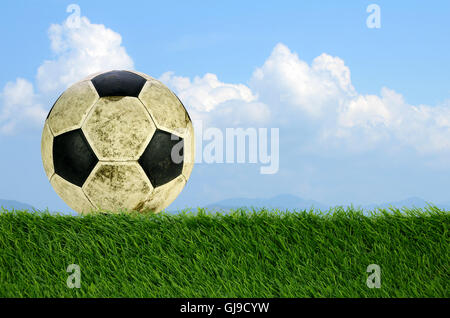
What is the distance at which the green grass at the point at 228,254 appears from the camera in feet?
13.2

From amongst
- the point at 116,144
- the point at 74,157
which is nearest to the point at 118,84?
the point at 116,144

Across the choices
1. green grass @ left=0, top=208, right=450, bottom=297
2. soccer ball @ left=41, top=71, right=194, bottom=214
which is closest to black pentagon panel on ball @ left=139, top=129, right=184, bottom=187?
soccer ball @ left=41, top=71, right=194, bottom=214

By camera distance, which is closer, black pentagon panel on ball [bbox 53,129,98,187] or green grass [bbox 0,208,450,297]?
green grass [bbox 0,208,450,297]

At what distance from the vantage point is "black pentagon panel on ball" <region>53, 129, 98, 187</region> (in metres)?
5.09

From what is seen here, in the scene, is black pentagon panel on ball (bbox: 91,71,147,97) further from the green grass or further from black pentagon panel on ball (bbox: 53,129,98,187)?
the green grass

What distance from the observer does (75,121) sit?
520 cm

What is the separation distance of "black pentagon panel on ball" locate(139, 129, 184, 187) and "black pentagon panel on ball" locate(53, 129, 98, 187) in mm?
594

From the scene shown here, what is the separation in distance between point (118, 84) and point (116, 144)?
0.79 metres

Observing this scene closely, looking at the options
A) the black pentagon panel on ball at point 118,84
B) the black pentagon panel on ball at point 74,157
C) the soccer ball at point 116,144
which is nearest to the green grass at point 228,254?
the soccer ball at point 116,144

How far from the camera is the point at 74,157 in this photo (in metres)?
5.18

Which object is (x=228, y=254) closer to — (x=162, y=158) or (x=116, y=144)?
(x=162, y=158)

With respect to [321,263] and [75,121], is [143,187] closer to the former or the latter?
[75,121]

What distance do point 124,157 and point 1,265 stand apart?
1.65 meters
